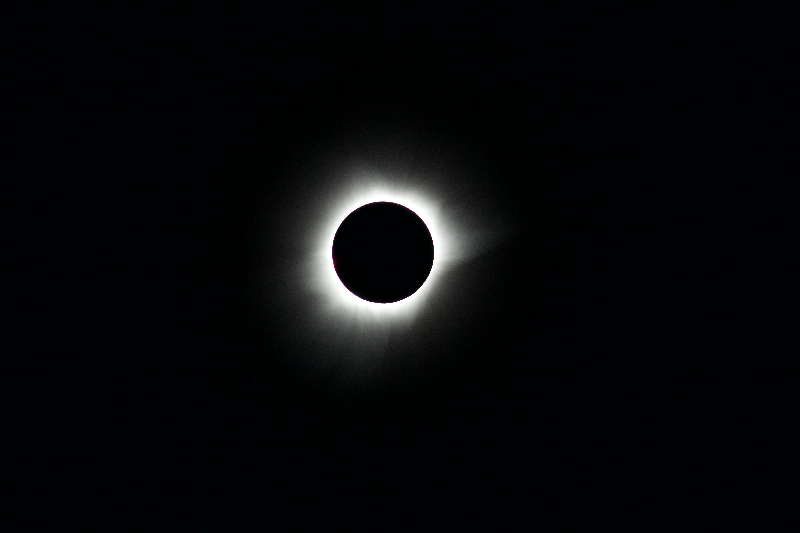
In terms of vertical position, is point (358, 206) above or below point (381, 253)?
above

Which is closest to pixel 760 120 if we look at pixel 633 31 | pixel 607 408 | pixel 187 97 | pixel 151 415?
pixel 633 31

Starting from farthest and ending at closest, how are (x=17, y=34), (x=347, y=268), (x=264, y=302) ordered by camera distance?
(x=264, y=302)
(x=17, y=34)
(x=347, y=268)

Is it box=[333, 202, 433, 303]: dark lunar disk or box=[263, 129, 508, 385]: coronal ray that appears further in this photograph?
box=[263, 129, 508, 385]: coronal ray

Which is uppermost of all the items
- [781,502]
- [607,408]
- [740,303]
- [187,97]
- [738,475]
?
[187,97]

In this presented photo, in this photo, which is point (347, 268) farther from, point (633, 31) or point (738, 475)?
point (738, 475)

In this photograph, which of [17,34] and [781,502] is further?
[781,502]

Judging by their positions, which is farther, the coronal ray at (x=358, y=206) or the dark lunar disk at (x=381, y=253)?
the coronal ray at (x=358, y=206)

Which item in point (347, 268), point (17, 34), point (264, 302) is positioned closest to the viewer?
point (347, 268)

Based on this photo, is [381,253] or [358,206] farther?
[358,206]
